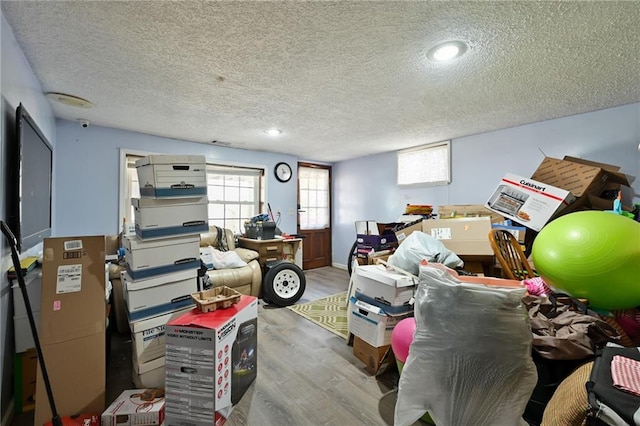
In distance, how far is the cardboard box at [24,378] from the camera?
1527 mm

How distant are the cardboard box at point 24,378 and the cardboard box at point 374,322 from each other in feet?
6.67

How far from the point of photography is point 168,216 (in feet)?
6.38

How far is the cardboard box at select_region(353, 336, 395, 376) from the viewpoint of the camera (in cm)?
193

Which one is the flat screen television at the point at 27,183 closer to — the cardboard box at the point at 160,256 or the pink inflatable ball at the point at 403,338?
the cardboard box at the point at 160,256

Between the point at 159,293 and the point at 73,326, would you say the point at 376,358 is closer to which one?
the point at 159,293

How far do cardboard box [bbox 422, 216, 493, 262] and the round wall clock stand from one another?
2.93 meters

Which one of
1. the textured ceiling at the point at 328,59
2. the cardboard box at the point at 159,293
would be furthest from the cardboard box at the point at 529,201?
the cardboard box at the point at 159,293

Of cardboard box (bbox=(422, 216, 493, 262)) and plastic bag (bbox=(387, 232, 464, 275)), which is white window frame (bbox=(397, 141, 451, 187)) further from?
plastic bag (bbox=(387, 232, 464, 275))

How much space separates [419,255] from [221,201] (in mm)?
3289

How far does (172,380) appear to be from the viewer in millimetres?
1498

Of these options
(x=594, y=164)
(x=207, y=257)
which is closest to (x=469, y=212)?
(x=594, y=164)

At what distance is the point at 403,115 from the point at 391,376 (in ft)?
8.08

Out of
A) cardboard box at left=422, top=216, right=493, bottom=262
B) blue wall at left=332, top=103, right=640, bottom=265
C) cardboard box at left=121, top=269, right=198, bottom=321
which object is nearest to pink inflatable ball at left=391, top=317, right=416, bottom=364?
cardboard box at left=422, top=216, right=493, bottom=262

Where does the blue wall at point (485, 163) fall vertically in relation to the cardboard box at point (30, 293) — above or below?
above
